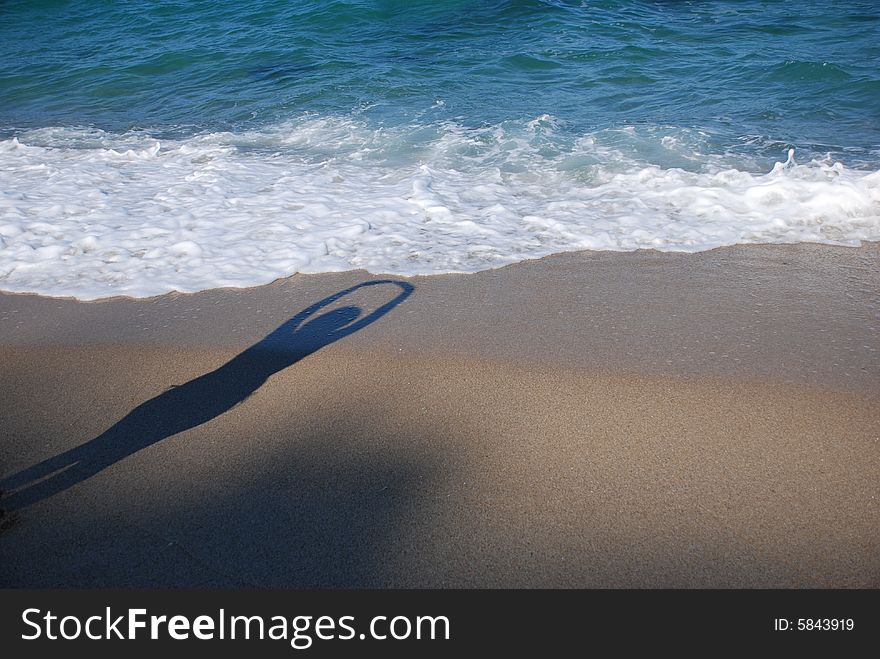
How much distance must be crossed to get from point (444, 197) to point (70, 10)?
1605 cm

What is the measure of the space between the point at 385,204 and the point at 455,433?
12.2 ft

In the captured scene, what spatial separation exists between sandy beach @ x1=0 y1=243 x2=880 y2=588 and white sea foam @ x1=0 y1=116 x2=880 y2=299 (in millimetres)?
551

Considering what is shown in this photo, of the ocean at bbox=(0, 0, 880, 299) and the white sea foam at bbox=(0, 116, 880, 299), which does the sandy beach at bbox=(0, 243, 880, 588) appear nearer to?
the white sea foam at bbox=(0, 116, 880, 299)

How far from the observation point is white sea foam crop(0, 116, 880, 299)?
18.7 feet

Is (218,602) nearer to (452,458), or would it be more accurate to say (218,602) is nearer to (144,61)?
(452,458)

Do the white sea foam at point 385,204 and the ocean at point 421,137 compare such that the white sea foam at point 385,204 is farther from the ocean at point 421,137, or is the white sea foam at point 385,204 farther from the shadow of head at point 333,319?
the shadow of head at point 333,319

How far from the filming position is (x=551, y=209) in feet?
21.8

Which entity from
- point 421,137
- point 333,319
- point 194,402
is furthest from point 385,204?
point 194,402

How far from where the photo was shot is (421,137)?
9102 millimetres

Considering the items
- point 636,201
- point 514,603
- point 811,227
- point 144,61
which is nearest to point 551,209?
point 636,201

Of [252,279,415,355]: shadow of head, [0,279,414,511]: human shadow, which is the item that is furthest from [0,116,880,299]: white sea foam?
[0,279,414,511]: human shadow

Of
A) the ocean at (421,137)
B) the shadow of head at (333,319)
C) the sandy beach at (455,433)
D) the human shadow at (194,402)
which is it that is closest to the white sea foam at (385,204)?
the ocean at (421,137)

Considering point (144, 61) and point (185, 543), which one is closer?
point (185, 543)

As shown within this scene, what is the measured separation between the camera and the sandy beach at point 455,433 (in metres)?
2.91
